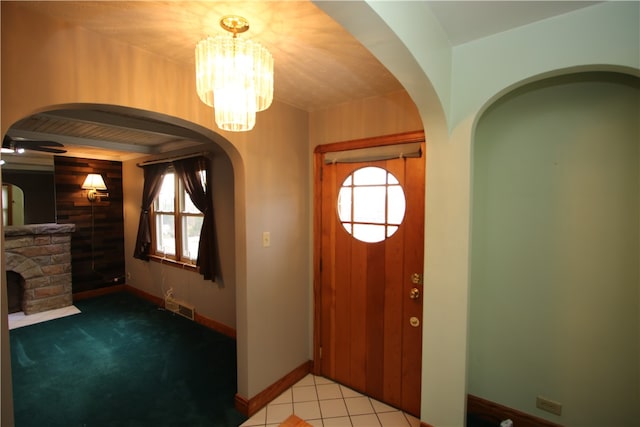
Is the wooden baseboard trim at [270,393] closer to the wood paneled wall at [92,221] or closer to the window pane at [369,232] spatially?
the window pane at [369,232]

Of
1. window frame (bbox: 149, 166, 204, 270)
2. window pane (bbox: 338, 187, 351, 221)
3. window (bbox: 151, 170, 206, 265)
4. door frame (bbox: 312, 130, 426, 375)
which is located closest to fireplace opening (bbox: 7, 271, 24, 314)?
window (bbox: 151, 170, 206, 265)

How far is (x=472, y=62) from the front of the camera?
1.67 metres

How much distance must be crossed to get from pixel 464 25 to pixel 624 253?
5.08 ft

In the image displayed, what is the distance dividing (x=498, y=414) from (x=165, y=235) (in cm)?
446

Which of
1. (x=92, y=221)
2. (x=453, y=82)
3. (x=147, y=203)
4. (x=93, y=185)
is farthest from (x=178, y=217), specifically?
(x=453, y=82)

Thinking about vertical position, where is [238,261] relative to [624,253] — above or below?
below

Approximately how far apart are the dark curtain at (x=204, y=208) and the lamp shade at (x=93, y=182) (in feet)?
6.61

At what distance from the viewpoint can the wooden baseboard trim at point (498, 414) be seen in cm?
194

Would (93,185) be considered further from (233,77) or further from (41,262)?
(233,77)

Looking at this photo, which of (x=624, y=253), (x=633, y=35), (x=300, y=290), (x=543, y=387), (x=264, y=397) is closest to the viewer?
(x=633, y=35)

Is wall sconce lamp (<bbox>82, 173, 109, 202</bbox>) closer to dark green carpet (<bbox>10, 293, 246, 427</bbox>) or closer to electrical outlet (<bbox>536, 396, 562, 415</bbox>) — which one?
dark green carpet (<bbox>10, 293, 246, 427</bbox>)

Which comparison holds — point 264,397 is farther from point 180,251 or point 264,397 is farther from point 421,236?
point 180,251

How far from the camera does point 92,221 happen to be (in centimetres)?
471

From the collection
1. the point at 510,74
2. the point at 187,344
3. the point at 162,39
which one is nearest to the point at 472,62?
the point at 510,74
